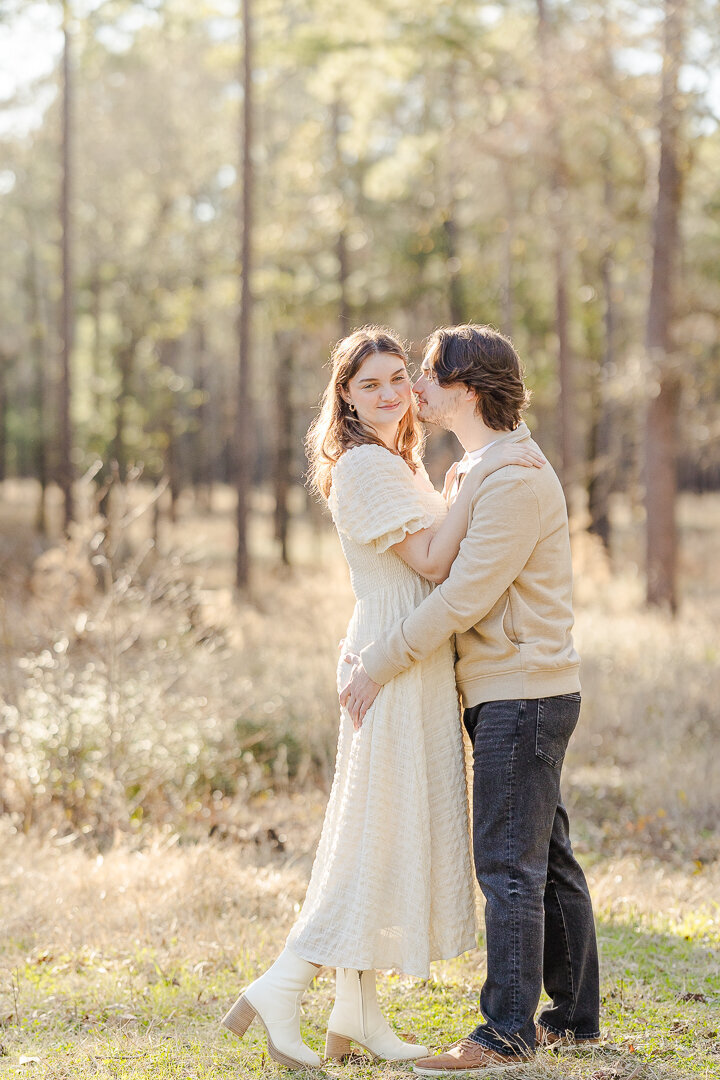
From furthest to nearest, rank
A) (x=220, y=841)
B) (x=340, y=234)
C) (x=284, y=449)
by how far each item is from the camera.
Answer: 1. (x=284, y=449)
2. (x=340, y=234)
3. (x=220, y=841)

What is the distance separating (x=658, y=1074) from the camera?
3.37 metres

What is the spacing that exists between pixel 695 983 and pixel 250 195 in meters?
13.8

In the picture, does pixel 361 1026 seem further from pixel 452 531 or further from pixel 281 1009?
pixel 452 531

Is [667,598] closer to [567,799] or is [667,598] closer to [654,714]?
[654,714]

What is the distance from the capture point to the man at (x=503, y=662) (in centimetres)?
320

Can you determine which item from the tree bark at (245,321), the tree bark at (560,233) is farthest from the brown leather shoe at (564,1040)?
the tree bark at (245,321)

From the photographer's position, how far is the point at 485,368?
3.29 m

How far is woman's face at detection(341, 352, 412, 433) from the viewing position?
11.3 feet

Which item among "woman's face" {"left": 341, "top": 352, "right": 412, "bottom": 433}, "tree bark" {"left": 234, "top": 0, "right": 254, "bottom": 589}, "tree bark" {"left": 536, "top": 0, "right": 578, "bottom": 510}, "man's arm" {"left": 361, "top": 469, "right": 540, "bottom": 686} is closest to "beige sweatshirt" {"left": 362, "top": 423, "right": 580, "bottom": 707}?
"man's arm" {"left": 361, "top": 469, "right": 540, "bottom": 686}

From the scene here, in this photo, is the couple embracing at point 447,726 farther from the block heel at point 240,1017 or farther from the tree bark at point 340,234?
the tree bark at point 340,234

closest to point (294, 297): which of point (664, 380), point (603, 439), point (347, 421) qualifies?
point (603, 439)

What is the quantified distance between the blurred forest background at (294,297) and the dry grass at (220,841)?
5cm

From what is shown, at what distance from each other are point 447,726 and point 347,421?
104 cm

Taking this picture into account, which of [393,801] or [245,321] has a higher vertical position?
[245,321]
